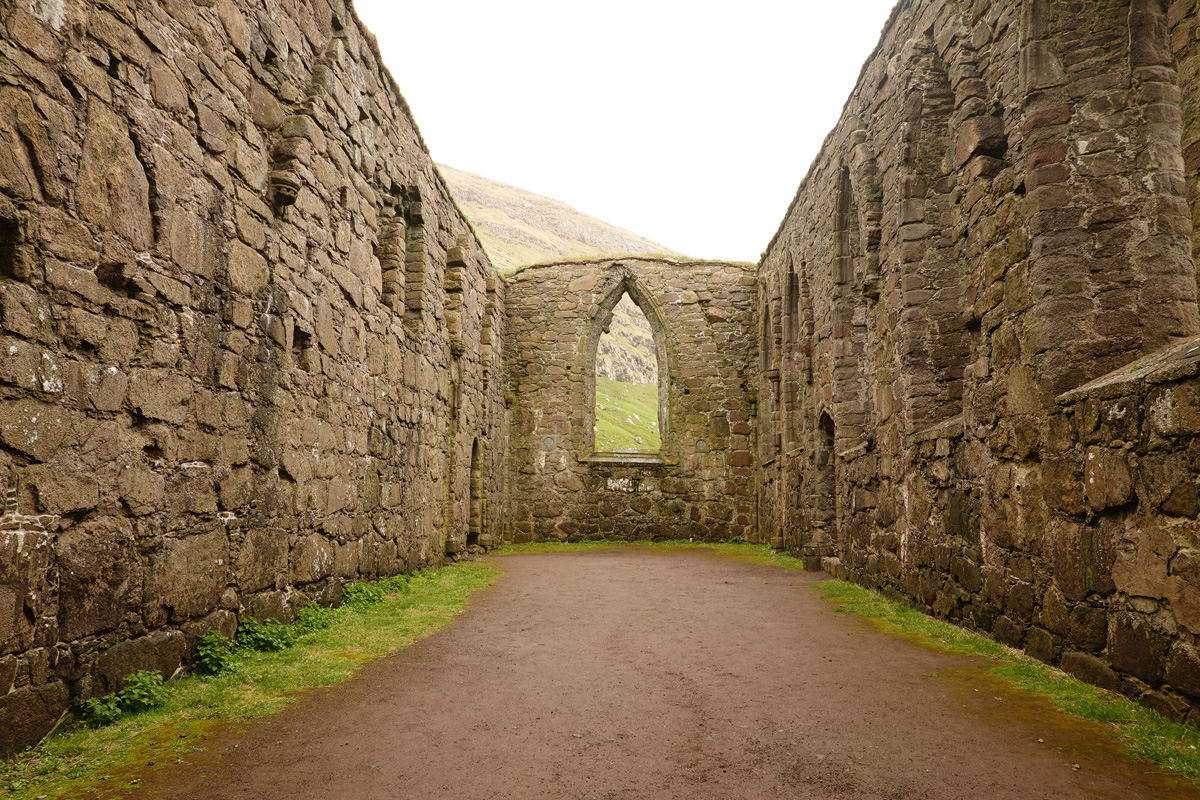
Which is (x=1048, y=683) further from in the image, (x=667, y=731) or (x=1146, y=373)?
(x=667, y=731)

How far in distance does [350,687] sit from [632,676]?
1.60 m

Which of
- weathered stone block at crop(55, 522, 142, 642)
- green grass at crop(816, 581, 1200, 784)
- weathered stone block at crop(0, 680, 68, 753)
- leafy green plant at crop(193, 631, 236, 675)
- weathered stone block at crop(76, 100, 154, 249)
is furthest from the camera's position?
leafy green plant at crop(193, 631, 236, 675)

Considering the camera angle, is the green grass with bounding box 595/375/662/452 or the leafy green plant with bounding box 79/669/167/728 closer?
the leafy green plant with bounding box 79/669/167/728

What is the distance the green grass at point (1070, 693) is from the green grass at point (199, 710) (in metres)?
3.78

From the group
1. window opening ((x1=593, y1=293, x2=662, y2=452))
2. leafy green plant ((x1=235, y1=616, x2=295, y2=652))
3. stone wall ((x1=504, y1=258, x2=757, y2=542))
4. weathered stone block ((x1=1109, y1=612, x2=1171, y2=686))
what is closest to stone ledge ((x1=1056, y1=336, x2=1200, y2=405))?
weathered stone block ((x1=1109, y1=612, x2=1171, y2=686))

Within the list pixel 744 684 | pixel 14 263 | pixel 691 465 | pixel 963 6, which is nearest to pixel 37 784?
pixel 14 263

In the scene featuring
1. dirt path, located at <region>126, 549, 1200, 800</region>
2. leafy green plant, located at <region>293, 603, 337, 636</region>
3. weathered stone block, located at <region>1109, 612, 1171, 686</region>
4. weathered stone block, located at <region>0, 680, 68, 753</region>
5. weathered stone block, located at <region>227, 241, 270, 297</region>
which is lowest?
dirt path, located at <region>126, 549, 1200, 800</region>

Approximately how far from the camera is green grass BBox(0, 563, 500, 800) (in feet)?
9.13

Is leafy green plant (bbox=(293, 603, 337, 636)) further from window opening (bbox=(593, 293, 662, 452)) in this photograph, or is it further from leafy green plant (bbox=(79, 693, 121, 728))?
window opening (bbox=(593, 293, 662, 452))

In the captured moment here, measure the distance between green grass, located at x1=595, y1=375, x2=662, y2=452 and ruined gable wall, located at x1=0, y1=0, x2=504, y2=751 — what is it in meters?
26.2

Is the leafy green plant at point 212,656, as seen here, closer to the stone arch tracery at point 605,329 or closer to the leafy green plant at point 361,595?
the leafy green plant at point 361,595

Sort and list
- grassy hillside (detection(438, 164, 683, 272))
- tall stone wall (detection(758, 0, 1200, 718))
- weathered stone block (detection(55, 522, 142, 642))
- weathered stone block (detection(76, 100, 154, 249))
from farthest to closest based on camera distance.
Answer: grassy hillside (detection(438, 164, 683, 272))
tall stone wall (detection(758, 0, 1200, 718))
weathered stone block (detection(76, 100, 154, 249))
weathered stone block (detection(55, 522, 142, 642))

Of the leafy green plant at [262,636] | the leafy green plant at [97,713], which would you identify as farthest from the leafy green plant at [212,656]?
the leafy green plant at [97,713]

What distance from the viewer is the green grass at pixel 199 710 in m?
2.78
